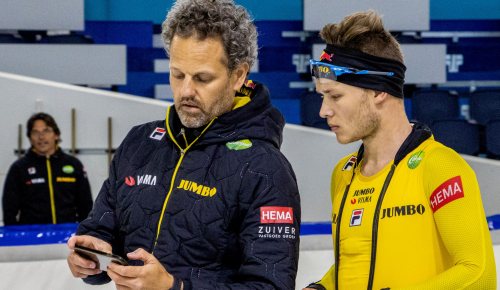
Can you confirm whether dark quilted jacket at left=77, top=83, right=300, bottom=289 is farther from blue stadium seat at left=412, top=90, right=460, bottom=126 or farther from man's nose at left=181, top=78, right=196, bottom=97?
blue stadium seat at left=412, top=90, right=460, bottom=126

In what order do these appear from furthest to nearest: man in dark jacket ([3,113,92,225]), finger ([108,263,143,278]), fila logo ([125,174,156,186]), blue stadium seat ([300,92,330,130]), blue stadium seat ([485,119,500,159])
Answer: blue stadium seat ([300,92,330,130]), blue stadium seat ([485,119,500,159]), man in dark jacket ([3,113,92,225]), fila logo ([125,174,156,186]), finger ([108,263,143,278])

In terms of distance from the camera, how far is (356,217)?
6.11 feet

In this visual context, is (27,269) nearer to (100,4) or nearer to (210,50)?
(210,50)

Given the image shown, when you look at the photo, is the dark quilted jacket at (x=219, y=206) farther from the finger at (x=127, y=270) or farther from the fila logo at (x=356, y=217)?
the fila logo at (x=356, y=217)

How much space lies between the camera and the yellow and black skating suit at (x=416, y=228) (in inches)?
64.2

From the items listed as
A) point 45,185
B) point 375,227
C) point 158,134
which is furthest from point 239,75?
point 45,185

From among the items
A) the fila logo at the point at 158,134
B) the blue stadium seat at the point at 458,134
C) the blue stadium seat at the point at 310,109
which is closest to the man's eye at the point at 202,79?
the fila logo at the point at 158,134

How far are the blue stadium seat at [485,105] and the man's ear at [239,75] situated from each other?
244 inches

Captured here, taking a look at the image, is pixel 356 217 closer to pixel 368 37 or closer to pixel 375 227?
pixel 375 227

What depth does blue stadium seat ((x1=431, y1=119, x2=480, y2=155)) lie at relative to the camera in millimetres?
6703

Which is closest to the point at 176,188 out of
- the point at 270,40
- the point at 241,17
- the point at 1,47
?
the point at 241,17

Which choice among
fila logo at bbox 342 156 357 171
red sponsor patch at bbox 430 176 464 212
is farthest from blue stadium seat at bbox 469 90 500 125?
red sponsor patch at bbox 430 176 464 212

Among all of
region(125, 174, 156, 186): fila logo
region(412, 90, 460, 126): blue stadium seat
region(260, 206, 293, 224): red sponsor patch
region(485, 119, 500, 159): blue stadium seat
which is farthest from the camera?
region(412, 90, 460, 126): blue stadium seat

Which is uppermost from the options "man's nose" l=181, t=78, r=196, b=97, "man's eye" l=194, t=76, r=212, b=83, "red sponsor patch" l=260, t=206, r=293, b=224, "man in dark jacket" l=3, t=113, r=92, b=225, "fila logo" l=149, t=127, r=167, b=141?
"man's eye" l=194, t=76, r=212, b=83
